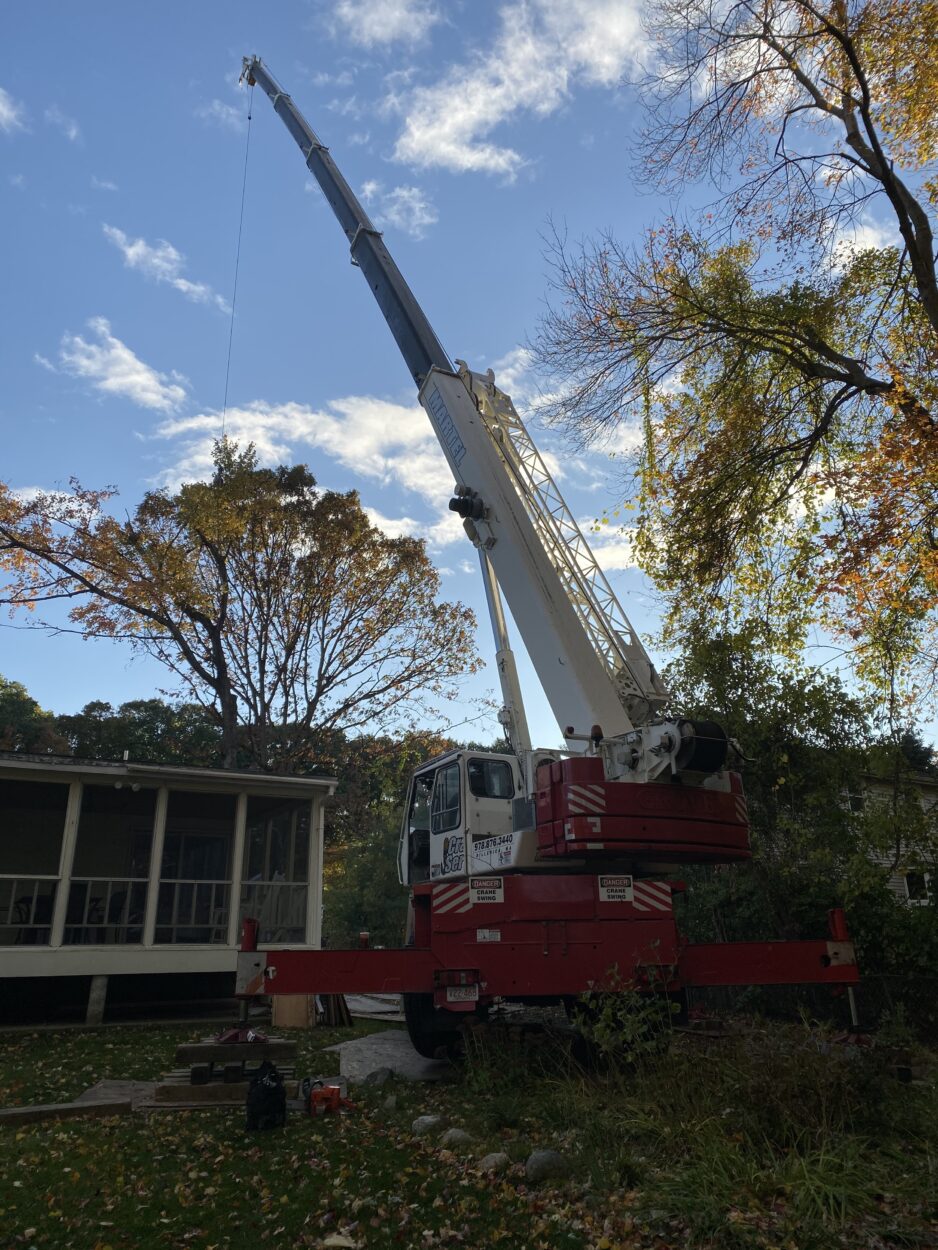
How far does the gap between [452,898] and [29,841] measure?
11.3 meters

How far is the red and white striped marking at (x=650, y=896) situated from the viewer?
799 centimetres

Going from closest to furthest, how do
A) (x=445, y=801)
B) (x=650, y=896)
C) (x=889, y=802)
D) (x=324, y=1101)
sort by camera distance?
1. (x=324, y=1101)
2. (x=650, y=896)
3. (x=445, y=801)
4. (x=889, y=802)

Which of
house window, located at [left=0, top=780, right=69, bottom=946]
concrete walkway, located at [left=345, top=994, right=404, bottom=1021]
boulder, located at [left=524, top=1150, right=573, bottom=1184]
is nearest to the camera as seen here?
boulder, located at [left=524, top=1150, right=573, bottom=1184]

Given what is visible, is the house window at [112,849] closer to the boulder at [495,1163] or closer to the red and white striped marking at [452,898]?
the red and white striped marking at [452,898]

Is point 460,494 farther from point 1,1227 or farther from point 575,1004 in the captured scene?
point 1,1227

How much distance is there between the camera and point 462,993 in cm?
767

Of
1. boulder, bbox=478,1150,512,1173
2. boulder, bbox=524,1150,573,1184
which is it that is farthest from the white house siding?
boulder, bbox=524,1150,573,1184

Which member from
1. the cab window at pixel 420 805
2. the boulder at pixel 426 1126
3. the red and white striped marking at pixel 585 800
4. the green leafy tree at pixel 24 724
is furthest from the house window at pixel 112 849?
the green leafy tree at pixel 24 724

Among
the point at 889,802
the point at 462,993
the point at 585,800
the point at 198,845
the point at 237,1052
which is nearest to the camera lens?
the point at 585,800

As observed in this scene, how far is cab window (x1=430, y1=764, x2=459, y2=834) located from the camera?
918cm

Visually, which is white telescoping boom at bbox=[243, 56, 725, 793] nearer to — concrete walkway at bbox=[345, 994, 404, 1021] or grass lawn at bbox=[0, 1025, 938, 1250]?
grass lawn at bbox=[0, 1025, 938, 1250]

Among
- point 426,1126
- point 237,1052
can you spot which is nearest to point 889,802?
point 426,1126

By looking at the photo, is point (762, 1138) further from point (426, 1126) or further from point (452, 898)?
point (452, 898)

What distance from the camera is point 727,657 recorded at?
45.8 ft
